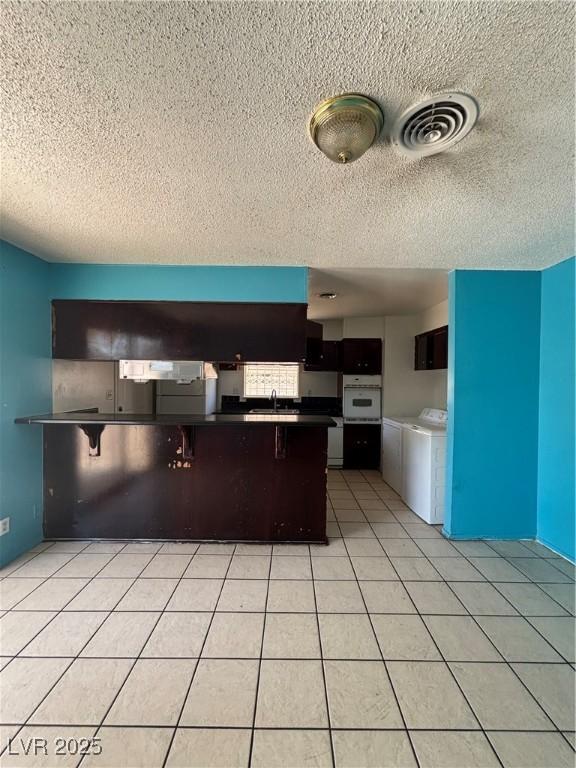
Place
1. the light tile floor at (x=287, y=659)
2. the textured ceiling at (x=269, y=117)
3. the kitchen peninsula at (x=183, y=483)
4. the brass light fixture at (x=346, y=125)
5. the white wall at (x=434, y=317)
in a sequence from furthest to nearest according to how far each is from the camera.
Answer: the white wall at (x=434, y=317) < the kitchen peninsula at (x=183, y=483) < the light tile floor at (x=287, y=659) < the brass light fixture at (x=346, y=125) < the textured ceiling at (x=269, y=117)

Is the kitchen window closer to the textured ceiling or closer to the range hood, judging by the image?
the range hood

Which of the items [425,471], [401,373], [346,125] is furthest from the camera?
Result: [401,373]

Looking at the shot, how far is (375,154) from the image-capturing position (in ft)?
4.26

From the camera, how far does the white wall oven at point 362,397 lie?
15.6 feet

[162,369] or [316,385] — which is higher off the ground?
[162,369]

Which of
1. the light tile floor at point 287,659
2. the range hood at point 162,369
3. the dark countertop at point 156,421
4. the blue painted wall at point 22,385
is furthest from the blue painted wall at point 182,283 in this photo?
the light tile floor at point 287,659

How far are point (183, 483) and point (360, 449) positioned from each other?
302 cm

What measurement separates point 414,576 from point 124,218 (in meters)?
3.07

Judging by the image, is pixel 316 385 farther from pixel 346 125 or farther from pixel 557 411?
pixel 346 125

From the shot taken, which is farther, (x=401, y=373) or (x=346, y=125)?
(x=401, y=373)

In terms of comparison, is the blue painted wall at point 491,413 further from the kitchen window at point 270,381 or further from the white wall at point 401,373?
the kitchen window at point 270,381

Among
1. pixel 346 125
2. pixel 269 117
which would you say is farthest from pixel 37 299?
pixel 346 125

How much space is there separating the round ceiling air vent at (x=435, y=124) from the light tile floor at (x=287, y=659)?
7.58ft

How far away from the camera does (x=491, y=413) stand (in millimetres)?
2729
